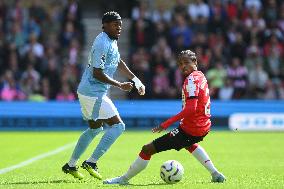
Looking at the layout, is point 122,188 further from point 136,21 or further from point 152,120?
point 136,21

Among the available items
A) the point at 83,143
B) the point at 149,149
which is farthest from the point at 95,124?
the point at 149,149

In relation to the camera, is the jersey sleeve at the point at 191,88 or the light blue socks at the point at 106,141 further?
the light blue socks at the point at 106,141

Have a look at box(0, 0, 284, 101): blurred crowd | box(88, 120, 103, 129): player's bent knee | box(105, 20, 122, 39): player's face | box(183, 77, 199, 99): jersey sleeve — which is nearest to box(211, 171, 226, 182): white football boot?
box(183, 77, 199, 99): jersey sleeve

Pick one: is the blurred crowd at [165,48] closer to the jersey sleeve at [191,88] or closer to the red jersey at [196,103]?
the red jersey at [196,103]

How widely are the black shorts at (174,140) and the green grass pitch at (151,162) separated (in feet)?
1.61

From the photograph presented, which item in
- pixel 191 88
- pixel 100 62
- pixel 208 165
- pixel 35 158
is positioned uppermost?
pixel 100 62

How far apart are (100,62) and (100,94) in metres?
0.49

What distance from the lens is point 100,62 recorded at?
36.5ft

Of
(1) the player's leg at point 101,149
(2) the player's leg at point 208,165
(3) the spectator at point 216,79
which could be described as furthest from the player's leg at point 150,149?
(3) the spectator at point 216,79

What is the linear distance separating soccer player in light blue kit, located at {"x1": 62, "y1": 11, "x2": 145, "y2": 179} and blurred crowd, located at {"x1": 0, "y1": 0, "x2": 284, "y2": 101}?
13.0 m

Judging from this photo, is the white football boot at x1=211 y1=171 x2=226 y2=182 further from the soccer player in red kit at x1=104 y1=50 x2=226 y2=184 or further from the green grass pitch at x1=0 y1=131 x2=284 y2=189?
the soccer player in red kit at x1=104 y1=50 x2=226 y2=184

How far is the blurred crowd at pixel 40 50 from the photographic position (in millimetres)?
24797

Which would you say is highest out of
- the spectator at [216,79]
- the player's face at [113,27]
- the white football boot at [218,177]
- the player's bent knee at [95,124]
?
the player's face at [113,27]

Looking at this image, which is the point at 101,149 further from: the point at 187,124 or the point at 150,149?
the point at 187,124
